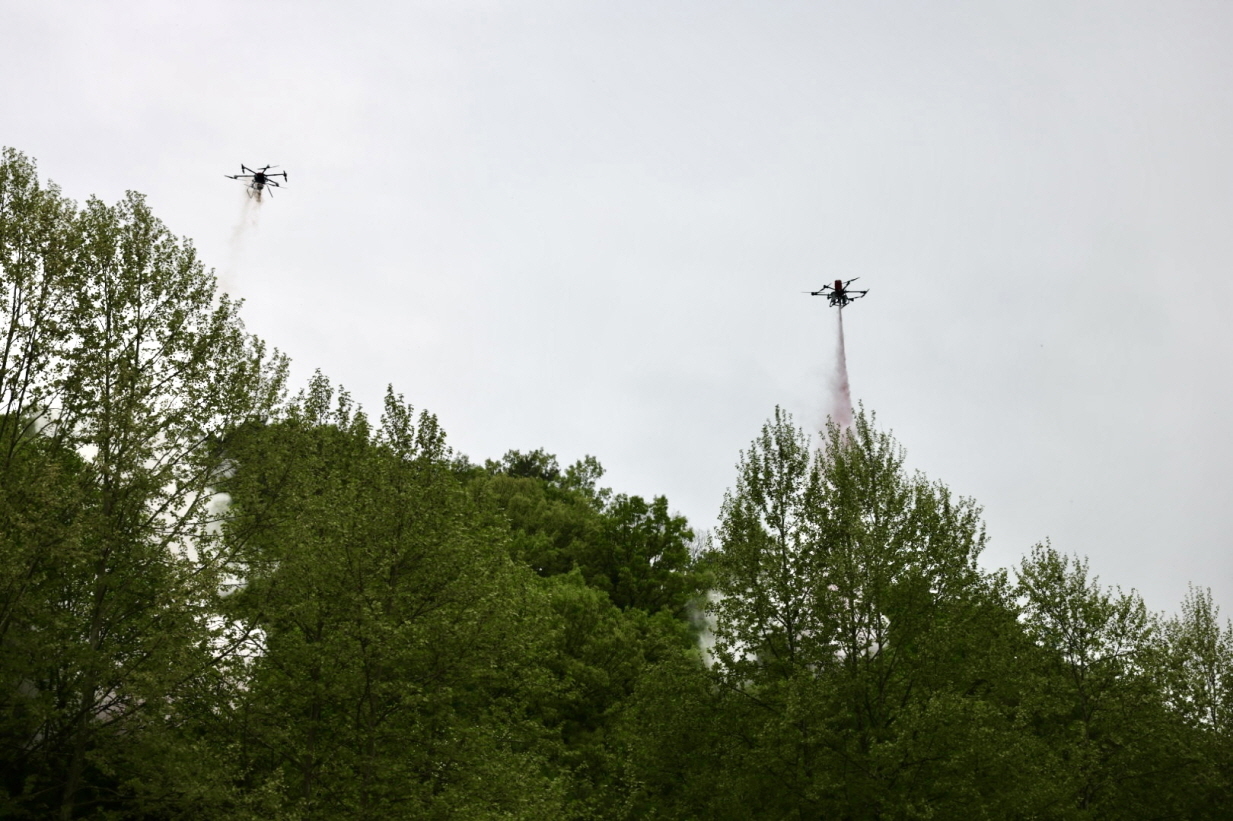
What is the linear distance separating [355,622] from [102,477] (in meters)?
7.62

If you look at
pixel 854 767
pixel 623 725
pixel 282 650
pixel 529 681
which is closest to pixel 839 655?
pixel 854 767

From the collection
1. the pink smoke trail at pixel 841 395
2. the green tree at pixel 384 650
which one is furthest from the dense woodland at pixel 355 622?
the pink smoke trail at pixel 841 395

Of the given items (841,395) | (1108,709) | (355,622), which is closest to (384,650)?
(355,622)

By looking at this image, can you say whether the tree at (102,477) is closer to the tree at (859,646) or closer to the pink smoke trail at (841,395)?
the tree at (859,646)

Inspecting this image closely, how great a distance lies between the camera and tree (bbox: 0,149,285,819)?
23984 mm

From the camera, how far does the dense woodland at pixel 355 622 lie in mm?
24297

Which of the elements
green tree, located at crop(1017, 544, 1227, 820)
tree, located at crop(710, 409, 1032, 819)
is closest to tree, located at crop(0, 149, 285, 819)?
tree, located at crop(710, 409, 1032, 819)

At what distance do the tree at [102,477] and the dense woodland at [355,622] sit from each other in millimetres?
83

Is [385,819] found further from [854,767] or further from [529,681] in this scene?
[854,767]

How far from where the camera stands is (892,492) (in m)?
30.7

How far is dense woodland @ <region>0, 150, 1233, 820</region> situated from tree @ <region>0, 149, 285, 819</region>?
8 cm

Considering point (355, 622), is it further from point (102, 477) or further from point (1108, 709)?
point (1108, 709)

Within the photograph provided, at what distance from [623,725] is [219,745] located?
16480mm

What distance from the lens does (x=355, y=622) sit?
24.1m
